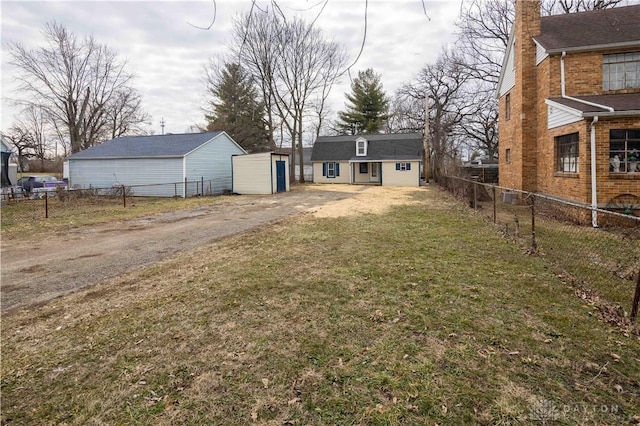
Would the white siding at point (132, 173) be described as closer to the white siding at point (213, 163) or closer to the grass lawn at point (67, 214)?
the white siding at point (213, 163)

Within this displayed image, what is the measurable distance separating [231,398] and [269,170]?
19.7 meters

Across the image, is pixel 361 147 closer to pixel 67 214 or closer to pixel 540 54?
pixel 540 54

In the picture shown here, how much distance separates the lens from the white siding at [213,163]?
20750 millimetres

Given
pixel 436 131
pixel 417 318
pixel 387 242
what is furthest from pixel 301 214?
pixel 436 131

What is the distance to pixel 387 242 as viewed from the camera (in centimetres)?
749

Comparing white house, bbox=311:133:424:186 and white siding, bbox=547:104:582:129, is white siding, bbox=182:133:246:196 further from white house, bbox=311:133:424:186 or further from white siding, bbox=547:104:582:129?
white siding, bbox=547:104:582:129

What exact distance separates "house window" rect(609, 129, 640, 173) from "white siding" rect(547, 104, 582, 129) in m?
0.98

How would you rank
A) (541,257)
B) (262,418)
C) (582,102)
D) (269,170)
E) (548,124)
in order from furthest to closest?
1. (269,170)
2. (548,124)
3. (582,102)
4. (541,257)
5. (262,418)

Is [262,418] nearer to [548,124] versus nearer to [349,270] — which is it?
[349,270]

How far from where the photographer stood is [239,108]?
34.5 m

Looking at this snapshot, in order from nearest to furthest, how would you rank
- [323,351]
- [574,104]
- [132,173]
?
1. [323,351]
2. [574,104]
3. [132,173]

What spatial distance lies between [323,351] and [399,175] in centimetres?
2696

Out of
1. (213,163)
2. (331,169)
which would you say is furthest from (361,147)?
(213,163)

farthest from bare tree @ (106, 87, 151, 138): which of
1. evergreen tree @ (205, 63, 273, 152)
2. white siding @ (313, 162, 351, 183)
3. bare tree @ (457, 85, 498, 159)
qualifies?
bare tree @ (457, 85, 498, 159)
